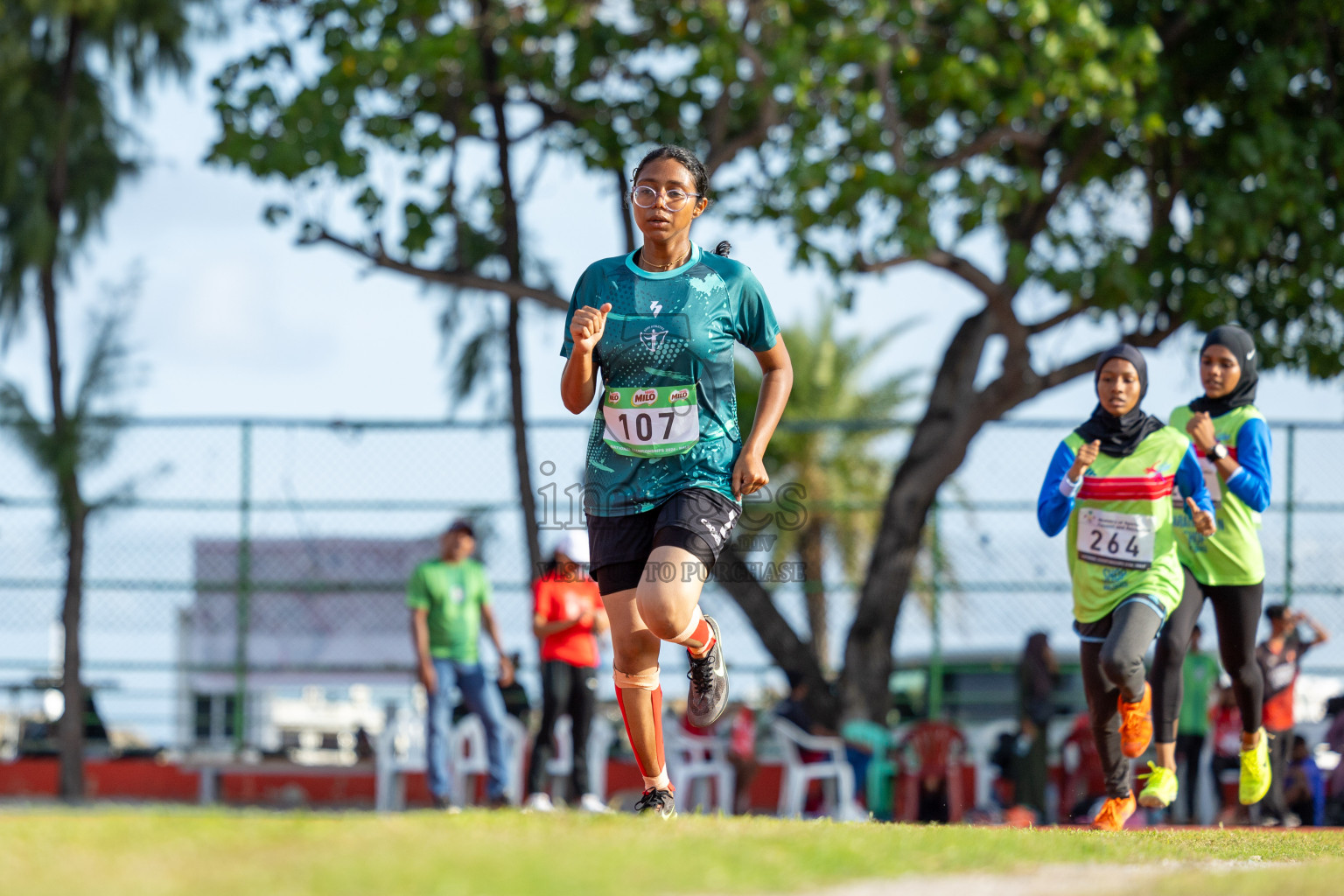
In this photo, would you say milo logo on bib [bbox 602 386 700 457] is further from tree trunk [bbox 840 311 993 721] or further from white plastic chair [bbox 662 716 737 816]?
tree trunk [bbox 840 311 993 721]

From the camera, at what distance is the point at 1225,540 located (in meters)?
6.42

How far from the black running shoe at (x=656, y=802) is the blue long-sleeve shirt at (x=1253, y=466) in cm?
307

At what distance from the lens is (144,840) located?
10.3 feet

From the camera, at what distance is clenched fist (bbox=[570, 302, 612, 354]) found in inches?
178

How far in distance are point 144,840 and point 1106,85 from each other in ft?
29.9

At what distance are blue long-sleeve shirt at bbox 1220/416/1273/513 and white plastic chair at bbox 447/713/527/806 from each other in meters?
6.31

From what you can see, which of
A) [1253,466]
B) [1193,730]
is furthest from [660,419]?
[1193,730]

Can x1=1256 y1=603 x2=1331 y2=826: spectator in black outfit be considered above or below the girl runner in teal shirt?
below

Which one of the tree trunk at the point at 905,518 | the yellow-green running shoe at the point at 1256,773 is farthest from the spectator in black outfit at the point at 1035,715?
the yellow-green running shoe at the point at 1256,773

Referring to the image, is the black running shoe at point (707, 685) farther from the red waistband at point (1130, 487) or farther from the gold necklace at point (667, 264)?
the red waistband at point (1130, 487)

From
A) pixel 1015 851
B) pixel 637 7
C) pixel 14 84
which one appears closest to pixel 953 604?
pixel 637 7

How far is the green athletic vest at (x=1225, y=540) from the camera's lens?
21.0ft

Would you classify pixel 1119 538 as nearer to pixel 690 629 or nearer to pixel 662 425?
pixel 690 629

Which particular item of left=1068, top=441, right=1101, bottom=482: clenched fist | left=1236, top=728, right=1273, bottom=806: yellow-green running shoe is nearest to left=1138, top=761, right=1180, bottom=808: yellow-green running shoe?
left=1236, top=728, right=1273, bottom=806: yellow-green running shoe
